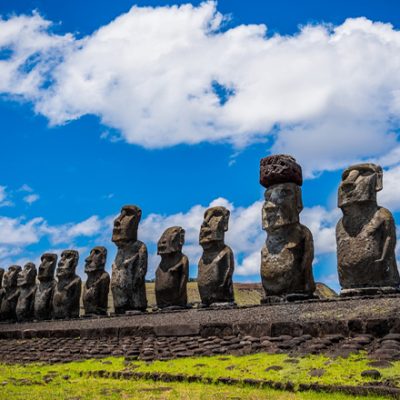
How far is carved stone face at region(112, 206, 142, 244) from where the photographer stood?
17.3 metres

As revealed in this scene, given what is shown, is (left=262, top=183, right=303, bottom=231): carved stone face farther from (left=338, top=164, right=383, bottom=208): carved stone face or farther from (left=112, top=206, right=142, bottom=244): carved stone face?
(left=112, top=206, right=142, bottom=244): carved stone face

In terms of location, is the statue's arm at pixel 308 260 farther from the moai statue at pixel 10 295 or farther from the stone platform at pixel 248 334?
the moai statue at pixel 10 295

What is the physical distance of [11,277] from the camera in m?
22.9

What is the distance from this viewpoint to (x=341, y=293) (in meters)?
11.1

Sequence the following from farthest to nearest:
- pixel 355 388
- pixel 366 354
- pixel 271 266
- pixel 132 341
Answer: pixel 271 266
pixel 132 341
pixel 366 354
pixel 355 388

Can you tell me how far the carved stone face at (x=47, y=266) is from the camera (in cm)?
2094

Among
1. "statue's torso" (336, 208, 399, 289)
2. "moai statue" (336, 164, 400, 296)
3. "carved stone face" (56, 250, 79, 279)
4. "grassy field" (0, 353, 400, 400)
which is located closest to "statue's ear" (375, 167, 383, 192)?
"moai statue" (336, 164, 400, 296)

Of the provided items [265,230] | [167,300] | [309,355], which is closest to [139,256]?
[167,300]

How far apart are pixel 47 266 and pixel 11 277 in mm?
2902

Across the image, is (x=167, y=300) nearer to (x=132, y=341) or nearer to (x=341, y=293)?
(x=132, y=341)

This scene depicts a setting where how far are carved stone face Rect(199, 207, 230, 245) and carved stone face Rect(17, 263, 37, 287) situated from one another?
392 inches

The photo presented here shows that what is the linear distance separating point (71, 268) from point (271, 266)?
9.60 metres

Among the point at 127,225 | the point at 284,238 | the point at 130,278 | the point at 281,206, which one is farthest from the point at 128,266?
the point at 281,206

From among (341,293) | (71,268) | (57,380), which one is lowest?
(57,380)
